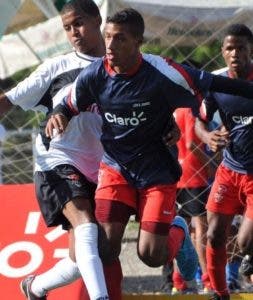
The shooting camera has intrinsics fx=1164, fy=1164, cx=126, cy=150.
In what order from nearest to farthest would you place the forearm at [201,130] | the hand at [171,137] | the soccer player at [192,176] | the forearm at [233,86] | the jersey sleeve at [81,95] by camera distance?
the forearm at [233,86] → the jersey sleeve at [81,95] → the hand at [171,137] → the forearm at [201,130] → the soccer player at [192,176]

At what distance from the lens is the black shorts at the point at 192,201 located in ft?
29.5

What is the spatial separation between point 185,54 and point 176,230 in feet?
8.04

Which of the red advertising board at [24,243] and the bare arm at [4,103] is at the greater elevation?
the bare arm at [4,103]

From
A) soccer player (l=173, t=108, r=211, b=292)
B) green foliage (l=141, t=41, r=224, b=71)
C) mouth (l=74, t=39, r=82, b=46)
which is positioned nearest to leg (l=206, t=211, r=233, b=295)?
soccer player (l=173, t=108, r=211, b=292)

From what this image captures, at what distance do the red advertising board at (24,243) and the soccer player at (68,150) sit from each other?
49 centimetres

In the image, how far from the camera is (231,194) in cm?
755

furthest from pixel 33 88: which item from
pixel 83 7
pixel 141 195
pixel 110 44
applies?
pixel 141 195

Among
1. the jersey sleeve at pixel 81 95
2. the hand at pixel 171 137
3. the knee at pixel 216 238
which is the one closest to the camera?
the jersey sleeve at pixel 81 95

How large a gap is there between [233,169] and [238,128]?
27 centimetres

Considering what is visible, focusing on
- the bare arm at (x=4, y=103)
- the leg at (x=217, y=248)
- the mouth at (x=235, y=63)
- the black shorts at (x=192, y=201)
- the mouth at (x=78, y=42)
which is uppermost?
the mouth at (x=78, y=42)

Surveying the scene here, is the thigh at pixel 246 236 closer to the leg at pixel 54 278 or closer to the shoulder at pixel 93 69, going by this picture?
the leg at pixel 54 278

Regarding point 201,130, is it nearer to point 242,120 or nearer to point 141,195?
point 242,120

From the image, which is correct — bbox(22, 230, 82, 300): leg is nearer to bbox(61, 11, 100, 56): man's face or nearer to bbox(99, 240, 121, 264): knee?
bbox(99, 240, 121, 264): knee

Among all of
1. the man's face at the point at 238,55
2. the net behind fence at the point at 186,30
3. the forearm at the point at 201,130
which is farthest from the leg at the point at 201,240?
the man's face at the point at 238,55
